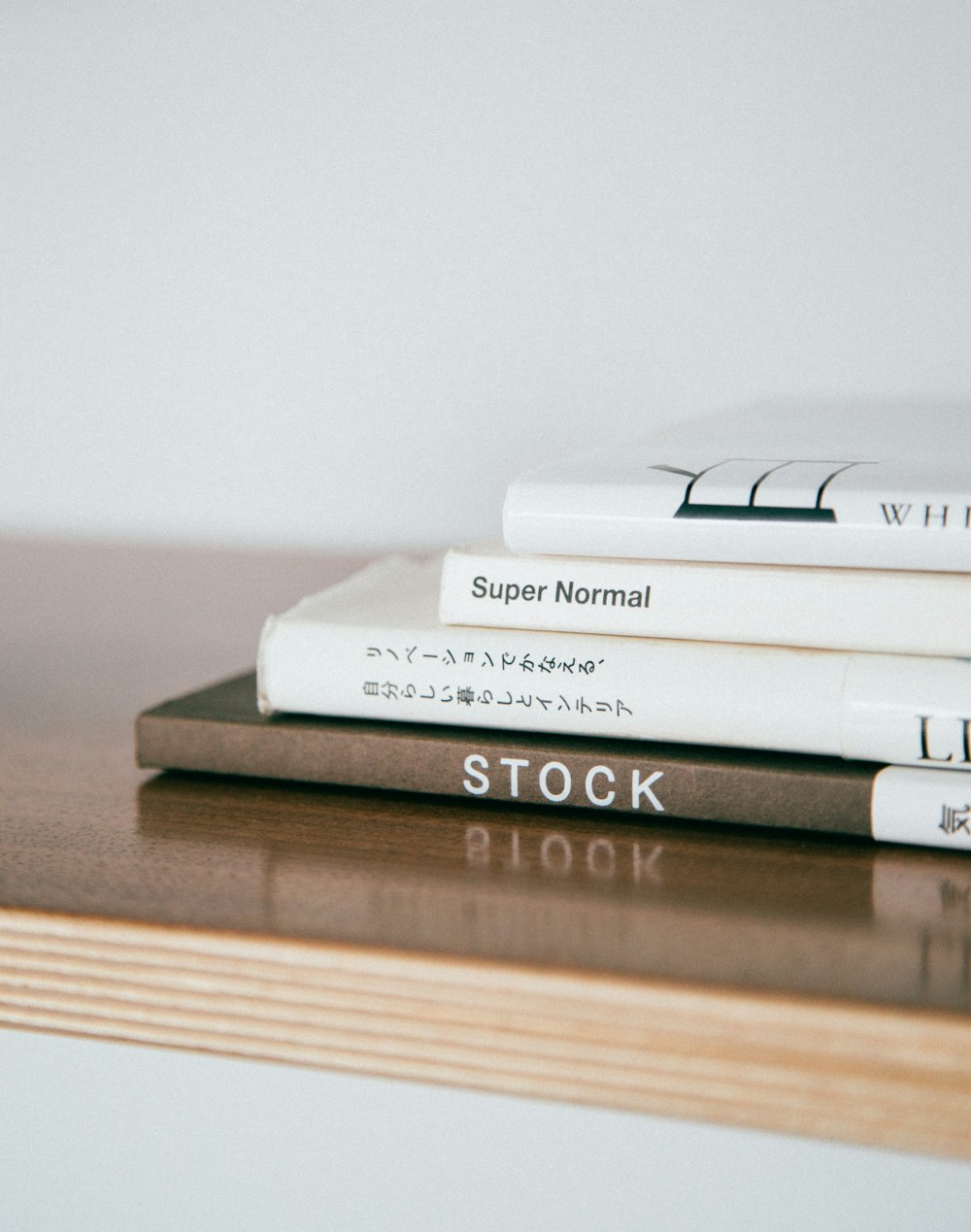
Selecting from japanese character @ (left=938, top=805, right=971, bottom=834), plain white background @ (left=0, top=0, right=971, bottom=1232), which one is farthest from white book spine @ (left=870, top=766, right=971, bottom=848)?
plain white background @ (left=0, top=0, right=971, bottom=1232)

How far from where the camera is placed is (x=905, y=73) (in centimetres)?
73

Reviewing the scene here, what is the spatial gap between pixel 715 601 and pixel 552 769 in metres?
0.08

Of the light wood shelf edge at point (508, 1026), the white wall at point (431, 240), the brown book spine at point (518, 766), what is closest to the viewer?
the light wood shelf edge at point (508, 1026)

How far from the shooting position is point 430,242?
84 centimetres

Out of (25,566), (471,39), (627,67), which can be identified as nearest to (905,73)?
(627,67)

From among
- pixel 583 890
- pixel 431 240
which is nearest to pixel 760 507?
pixel 583 890

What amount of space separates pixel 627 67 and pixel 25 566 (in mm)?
536

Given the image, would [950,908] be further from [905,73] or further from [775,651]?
[905,73]

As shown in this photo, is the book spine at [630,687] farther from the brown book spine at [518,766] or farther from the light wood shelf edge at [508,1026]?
the light wood shelf edge at [508,1026]

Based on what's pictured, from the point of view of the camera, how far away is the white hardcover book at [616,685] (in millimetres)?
376

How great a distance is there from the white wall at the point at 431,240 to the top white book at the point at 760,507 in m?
0.35

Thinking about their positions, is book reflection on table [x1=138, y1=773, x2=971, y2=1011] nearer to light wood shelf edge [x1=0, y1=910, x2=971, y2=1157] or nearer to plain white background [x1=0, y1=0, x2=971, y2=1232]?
light wood shelf edge [x1=0, y1=910, x2=971, y2=1157]

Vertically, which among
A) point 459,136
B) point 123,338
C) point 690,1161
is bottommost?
point 690,1161

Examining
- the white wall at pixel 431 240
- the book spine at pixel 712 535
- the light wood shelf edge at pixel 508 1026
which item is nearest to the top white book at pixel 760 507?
the book spine at pixel 712 535
